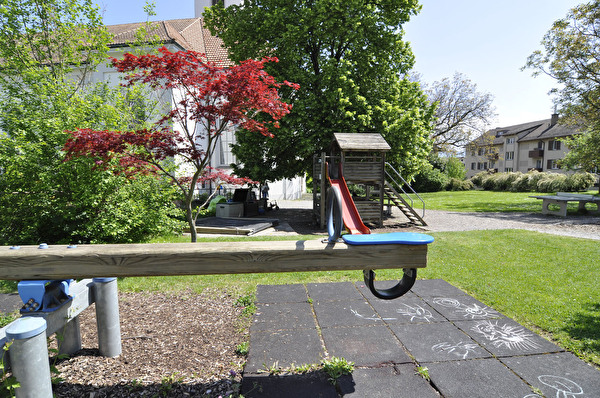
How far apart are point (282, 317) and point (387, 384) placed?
5.06 feet

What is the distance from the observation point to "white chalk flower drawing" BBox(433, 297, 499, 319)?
3.91 m

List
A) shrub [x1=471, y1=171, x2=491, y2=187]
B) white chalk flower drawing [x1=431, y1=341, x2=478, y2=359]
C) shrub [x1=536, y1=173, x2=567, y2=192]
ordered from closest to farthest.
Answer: white chalk flower drawing [x1=431, y1=341, x2=478, y2=359]
shrub [x1=536, y1=173, x2=567, y2=192]
shrub [x1=471, y1=171, x2=491, y2=187]

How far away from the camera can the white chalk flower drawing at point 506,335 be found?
3.18 metres

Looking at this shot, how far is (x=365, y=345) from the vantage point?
3215 millimetres

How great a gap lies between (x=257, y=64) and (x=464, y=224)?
972 centimetres

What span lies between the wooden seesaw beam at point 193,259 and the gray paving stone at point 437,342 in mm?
1262

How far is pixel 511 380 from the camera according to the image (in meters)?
2.64

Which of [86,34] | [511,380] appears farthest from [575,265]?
[86,34]

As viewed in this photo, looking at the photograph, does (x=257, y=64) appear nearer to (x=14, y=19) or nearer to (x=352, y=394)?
(x=352, y=394)

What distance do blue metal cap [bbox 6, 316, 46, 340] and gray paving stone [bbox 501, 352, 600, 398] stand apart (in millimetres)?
3488

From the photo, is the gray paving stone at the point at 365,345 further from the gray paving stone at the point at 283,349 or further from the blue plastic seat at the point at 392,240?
the blue plastic seat at the point at 392,240

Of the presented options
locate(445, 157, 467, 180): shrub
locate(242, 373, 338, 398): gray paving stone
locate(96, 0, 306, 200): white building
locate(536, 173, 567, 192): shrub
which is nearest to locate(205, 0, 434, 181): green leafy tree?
locate(96, 0, 306, 200): white building

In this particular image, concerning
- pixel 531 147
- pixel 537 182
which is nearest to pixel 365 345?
pixel 537 182

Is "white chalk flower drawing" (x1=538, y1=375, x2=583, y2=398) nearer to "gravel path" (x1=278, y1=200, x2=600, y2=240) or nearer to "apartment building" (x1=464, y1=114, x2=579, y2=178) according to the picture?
"gravel path" (x1=278, y1=200, x2=600, y2=240)
